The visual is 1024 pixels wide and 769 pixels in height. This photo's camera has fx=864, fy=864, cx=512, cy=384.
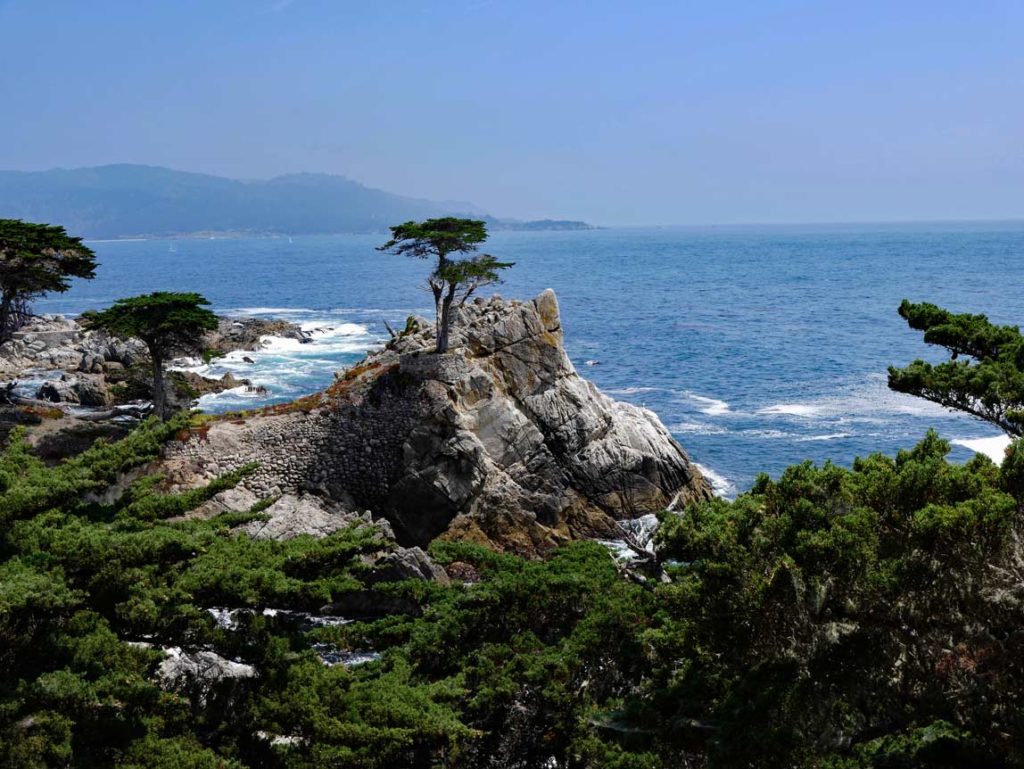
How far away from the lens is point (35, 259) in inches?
1324

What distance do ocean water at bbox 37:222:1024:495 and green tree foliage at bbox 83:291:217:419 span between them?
1456cm

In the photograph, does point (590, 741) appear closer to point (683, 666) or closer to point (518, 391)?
point (683, 666)

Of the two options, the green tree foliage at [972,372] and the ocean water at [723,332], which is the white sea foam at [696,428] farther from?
the green tree foliage at [972,372]

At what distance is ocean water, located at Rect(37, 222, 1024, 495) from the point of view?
1762 inches

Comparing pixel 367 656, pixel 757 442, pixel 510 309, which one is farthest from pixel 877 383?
pixel 367 656

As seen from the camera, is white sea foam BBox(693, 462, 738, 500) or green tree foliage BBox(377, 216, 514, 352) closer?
green tree foliage BBox(377, 216, 514, 352)

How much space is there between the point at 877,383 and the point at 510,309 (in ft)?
99.4

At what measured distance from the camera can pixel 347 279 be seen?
146 meters

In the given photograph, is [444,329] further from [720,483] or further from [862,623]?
[862,623]

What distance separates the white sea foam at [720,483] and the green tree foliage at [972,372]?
58.4ft

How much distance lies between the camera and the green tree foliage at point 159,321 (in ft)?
106

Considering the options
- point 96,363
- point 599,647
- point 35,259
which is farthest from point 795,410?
point 96,363

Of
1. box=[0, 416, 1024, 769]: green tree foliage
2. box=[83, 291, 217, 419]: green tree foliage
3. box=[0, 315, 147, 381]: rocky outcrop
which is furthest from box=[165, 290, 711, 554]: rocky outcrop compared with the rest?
box=[0, 315, 147, 381]: rocky outcrop

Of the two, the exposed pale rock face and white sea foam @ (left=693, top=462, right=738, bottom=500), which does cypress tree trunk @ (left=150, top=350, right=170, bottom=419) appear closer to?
the exposed pale rock face
